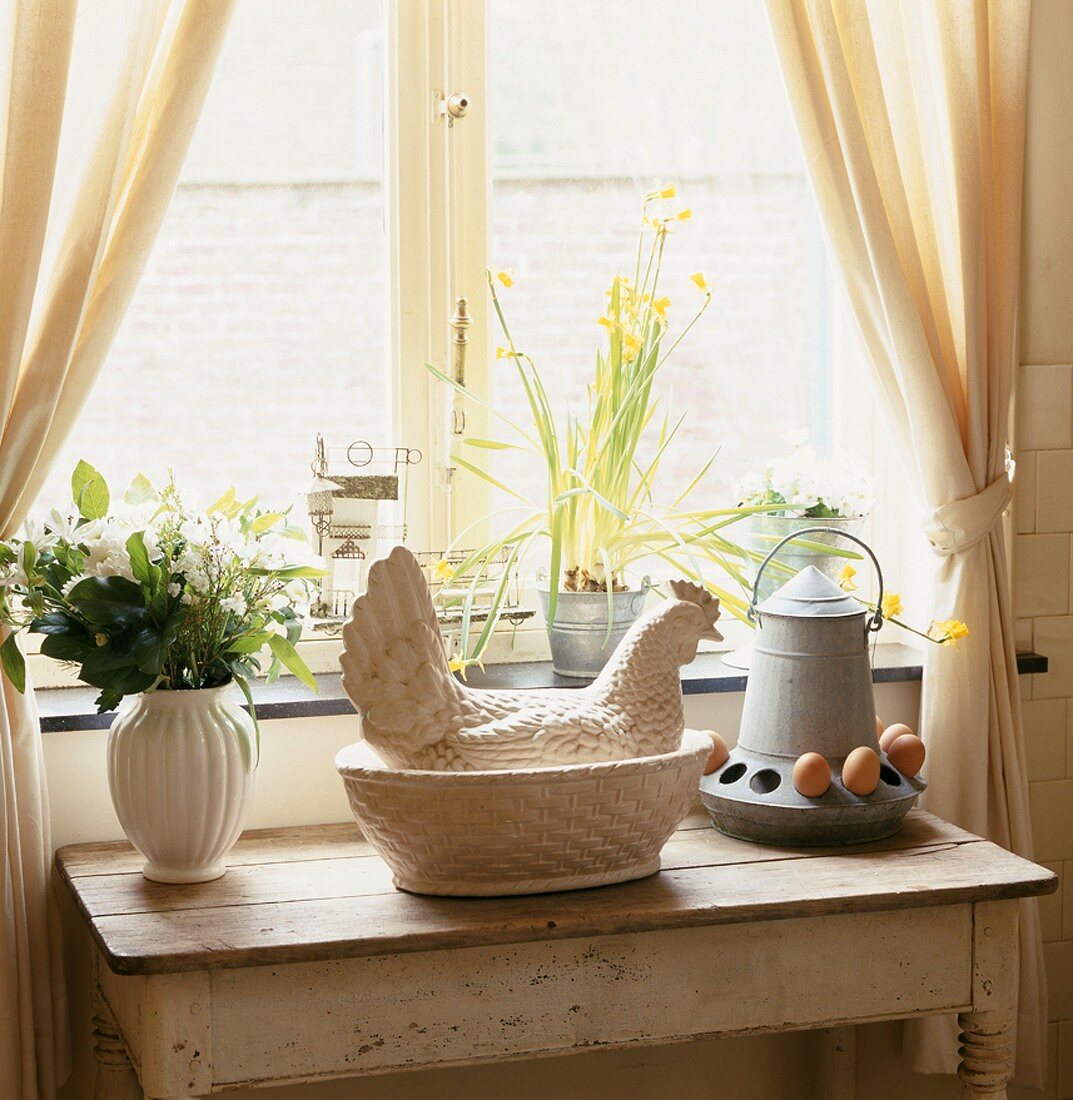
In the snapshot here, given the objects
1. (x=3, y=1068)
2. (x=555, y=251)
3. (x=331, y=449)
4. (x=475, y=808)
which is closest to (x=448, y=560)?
(x=331, y=449)

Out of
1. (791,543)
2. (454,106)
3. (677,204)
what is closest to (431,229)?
(454,106)

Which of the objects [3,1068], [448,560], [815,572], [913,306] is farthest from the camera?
[448,560]

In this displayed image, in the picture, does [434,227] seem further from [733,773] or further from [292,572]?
[733,773]

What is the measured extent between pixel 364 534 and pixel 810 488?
2.25 ft

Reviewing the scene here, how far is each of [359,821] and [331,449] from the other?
0.73 m

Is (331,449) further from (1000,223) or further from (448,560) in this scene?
(1000,223)

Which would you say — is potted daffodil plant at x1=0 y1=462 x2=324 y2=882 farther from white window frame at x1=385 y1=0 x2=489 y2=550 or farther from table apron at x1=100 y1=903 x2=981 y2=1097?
white window frame at x1=385 y1=0 x2=489 y2=550

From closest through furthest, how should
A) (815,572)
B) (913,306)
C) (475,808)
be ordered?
1. (475,808)
2. (815,572)
3. (913,306)

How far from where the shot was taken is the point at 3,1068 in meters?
1.78

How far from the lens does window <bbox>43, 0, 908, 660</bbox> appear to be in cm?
220

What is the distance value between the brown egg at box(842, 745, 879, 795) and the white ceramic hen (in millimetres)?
245

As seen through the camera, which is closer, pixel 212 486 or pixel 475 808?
pixel 475 808

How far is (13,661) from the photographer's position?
5.73ft

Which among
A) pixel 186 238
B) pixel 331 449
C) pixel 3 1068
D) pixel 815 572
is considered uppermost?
pixel 186 238
